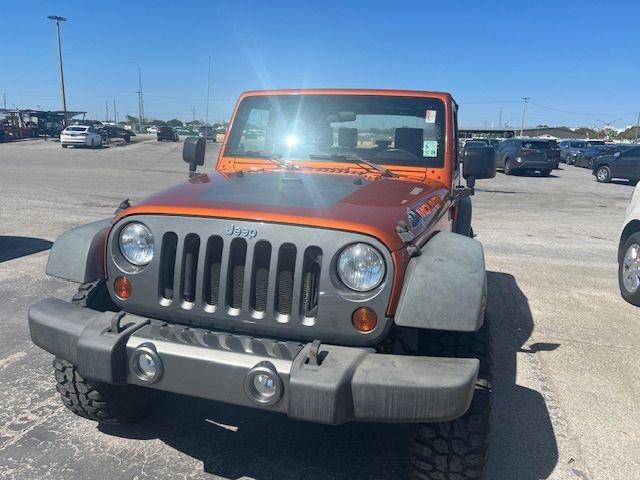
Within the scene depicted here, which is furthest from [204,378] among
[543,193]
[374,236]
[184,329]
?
[543,193]

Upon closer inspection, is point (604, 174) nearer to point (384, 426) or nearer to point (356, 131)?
point (356, 131)

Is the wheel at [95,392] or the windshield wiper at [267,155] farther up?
the windshield wiper at [267,155]

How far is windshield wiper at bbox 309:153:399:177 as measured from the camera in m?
3.85

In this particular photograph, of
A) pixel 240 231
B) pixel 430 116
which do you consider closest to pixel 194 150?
pixel 430 116

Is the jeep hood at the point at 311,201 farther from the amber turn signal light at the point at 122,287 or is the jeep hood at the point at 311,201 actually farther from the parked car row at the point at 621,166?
the parked car row at the point at 621,166

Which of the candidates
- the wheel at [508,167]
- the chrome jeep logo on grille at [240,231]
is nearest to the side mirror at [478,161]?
the chrome jeep logo on grille at [240,231]

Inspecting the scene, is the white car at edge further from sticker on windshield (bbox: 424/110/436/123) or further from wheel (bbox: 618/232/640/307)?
sticker on windshield (bbox: 424/110/436/123)

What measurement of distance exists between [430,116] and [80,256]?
260 cm

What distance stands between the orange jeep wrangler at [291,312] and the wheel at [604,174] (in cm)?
2143

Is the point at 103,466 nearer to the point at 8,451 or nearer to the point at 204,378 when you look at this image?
the point at 8,451

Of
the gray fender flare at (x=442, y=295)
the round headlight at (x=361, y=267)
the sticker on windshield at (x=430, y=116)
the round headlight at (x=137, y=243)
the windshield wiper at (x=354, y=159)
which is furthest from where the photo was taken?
the sticker on windshield at (x=430, y=116)

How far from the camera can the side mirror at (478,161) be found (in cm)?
414

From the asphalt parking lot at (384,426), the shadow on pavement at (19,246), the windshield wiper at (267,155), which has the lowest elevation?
the shadow on pavement at (19,246)

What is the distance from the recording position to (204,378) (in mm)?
2377
